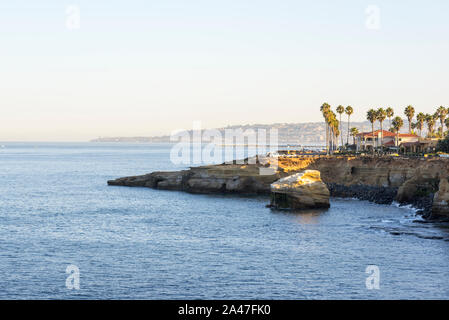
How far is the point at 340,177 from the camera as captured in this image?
9881cm

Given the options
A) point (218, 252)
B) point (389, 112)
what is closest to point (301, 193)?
point (218, 252)

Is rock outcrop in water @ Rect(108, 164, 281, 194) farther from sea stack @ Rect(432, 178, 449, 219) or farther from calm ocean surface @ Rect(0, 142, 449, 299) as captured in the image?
sea stack @ Rect(432, 178, 449, 219)

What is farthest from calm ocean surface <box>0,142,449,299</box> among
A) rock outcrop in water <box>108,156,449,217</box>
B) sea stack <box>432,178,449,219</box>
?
rock outcrop in water <box>108,156,449,217</box>

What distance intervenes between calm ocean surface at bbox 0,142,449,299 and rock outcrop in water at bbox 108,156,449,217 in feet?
28.5

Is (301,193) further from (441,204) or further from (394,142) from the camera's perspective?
(394,142)

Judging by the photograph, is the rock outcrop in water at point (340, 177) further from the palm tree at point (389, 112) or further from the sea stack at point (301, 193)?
the palm tree at point (389, 112)

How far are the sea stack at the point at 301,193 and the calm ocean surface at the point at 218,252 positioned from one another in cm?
278

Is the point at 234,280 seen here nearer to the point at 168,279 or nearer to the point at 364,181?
A: the point at 168,279

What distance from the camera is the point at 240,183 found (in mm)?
93562

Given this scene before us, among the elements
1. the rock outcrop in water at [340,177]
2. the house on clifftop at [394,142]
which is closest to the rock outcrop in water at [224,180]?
the rock outcrop in water at [340,177]

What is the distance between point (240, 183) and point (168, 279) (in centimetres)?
5696

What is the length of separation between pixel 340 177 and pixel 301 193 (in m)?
29.2

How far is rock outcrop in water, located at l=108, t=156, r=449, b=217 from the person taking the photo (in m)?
80.0
